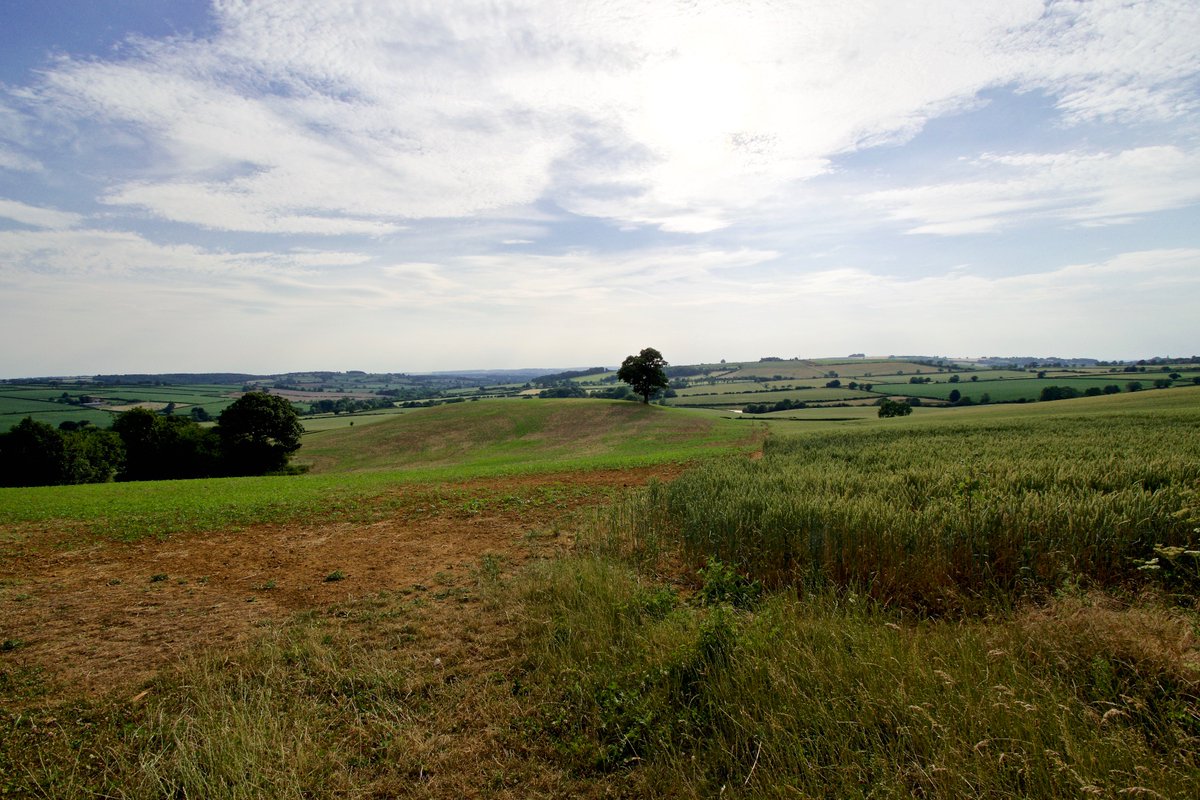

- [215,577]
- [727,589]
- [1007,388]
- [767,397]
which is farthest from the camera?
[767,397]

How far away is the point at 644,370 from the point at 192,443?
148 feet

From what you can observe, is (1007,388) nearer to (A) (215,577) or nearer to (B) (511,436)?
(B) (511,436)

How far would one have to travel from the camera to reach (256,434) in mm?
42000

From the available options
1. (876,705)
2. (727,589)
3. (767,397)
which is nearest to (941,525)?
(727,589)

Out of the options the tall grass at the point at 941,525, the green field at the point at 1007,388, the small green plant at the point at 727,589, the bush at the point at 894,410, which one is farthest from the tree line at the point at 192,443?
the green field at the point at 1007,388

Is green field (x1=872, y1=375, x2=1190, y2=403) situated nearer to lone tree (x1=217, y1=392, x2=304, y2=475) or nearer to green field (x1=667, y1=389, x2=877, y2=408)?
green field (x1=667, y1=389, x2=877, y2=408)

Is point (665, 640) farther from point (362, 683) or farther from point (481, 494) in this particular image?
point (481, 494)

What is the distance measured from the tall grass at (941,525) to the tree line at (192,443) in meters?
42.8

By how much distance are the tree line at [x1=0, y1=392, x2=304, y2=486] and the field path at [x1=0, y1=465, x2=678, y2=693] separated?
3460cm

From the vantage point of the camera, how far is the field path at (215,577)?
20.5 feet

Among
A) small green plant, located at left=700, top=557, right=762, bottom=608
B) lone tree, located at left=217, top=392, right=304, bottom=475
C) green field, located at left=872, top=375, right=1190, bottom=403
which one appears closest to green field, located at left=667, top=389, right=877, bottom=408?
green field, located at left=872, top=375, right=1190, bottom=403

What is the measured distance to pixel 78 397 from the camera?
107m

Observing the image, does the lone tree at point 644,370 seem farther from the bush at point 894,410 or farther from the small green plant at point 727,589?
the small green plant at point 727,589

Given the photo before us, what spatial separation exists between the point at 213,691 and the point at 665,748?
463cm
